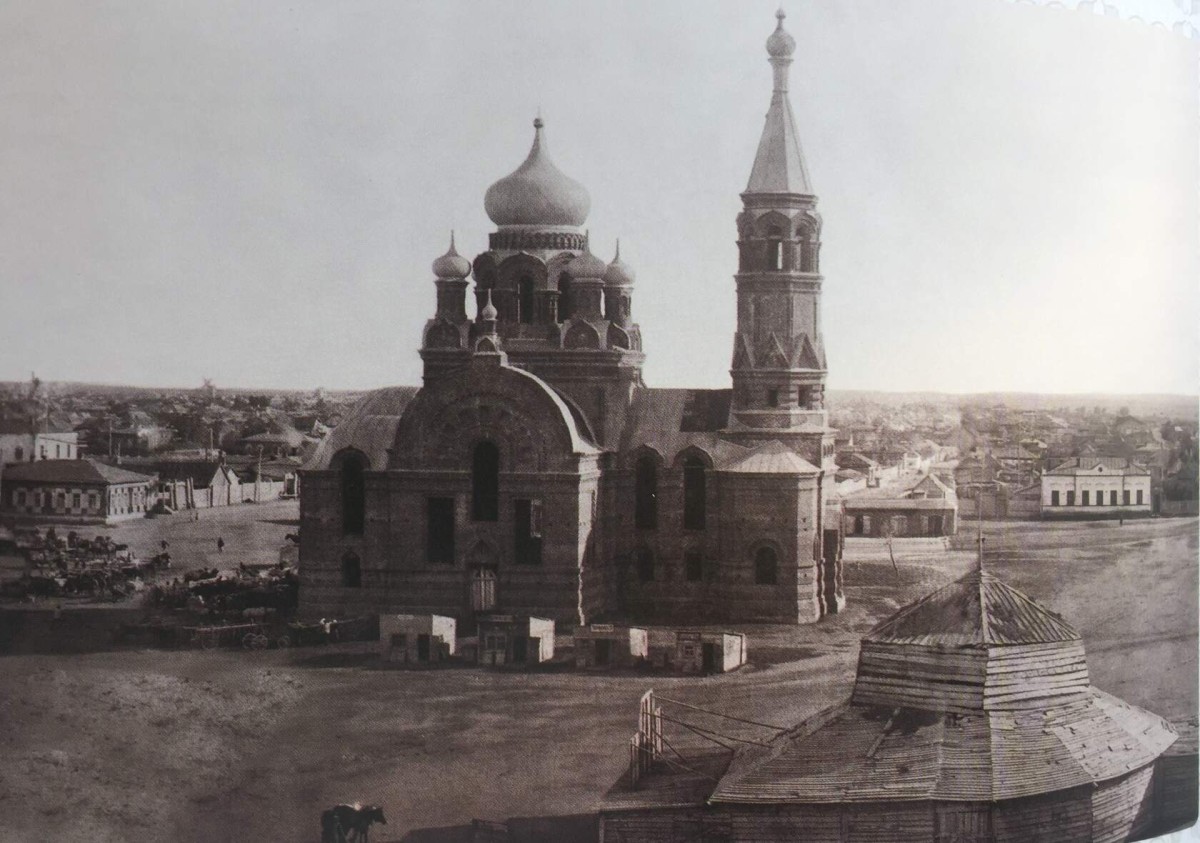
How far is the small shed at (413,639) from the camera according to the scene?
971 centimetres

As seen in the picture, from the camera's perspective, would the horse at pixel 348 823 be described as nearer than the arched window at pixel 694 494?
Yes

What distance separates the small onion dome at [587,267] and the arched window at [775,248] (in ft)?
3.37

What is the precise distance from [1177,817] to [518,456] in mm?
5377

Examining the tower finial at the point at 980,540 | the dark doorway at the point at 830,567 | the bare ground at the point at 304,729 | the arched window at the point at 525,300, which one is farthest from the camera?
the tower finial at the point at 980,540

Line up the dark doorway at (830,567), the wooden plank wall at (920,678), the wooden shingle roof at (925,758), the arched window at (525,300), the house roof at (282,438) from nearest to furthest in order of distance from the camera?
the wooden shingle roof at (925,758) < the house roof at (282,438) < the wooden plank wall at (920,678) < the arched window at (525,300) < the dark doorway at (830,567)

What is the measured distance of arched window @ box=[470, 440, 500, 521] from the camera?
1005cm

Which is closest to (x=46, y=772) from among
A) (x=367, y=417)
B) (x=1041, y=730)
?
(x=367, y=417)

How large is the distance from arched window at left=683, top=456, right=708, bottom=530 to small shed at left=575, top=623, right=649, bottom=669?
809 millimetres

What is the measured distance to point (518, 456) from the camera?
33.2ft

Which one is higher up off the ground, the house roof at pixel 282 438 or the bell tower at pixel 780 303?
the bell tower at pixel 780 303

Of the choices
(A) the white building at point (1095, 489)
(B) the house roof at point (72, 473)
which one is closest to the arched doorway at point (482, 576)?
(B) the house roof at point (72, 473)

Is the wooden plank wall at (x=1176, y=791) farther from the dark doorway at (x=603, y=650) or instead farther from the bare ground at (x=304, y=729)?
the dark doorway at (x=603, y=650)

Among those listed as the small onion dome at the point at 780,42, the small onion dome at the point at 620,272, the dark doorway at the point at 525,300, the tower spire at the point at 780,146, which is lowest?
the dark doorway at the point at 525,300

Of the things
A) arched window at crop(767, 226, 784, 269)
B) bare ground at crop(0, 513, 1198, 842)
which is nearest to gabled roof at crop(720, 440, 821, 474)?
bare ground at crop(0, 513, 1198, 842)
